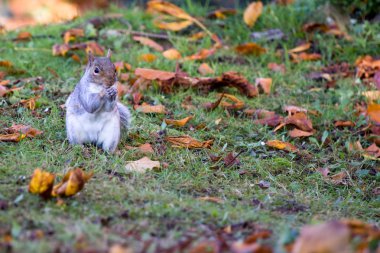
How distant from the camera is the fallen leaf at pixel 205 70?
18.7 feet

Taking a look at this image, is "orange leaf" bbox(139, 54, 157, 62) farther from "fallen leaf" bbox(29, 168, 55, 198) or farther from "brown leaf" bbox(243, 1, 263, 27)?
"fallen leaf" bbox(29, 168, 55, 198)

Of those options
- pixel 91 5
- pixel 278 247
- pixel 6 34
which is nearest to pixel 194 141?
pixel 278 247

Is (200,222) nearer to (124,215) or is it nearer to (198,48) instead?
(124,215)

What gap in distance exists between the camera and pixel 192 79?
5.33m

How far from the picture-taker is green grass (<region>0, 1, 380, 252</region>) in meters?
2.87

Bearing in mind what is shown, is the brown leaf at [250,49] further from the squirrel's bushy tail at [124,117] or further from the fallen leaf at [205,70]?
the squirrel's bushy tail at [124,117]


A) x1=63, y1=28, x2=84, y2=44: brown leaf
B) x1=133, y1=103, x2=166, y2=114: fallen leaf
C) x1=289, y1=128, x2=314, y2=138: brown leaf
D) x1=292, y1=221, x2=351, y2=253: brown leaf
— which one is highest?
x1=292, y1=221, x2=351, y2=253: brown leaf

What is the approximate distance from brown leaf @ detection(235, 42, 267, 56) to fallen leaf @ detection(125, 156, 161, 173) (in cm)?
246

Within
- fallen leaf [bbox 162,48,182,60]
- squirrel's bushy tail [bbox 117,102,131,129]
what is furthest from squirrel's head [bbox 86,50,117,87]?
fallen leaf [bbox 162,48,182,60]

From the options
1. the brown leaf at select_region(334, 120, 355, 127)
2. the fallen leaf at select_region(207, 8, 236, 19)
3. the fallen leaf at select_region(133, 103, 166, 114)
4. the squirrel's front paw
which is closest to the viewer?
the squirrel's front paw

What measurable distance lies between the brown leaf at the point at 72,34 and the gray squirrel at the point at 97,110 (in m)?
2.17

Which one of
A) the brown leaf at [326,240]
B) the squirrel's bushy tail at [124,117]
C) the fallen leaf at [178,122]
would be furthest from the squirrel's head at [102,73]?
the brown leaf at [326,240]

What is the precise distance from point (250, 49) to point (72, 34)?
1676mm

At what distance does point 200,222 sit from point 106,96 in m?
1.20
